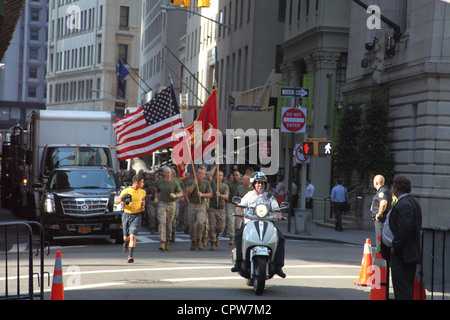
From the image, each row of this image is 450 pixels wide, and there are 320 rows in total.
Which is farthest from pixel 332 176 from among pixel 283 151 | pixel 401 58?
pixel 401 58

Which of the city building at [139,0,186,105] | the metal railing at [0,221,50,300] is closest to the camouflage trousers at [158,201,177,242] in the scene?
the metal railing at [0,221,50,300]

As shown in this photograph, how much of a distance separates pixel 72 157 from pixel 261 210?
44.5 ft

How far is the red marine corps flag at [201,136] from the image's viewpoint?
23.6 meters

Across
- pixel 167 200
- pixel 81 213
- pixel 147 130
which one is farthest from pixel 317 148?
pixel 81 213

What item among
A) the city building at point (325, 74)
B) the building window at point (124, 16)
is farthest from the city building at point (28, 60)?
the city building at point (325, 74)

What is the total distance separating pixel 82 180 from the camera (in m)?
24.0

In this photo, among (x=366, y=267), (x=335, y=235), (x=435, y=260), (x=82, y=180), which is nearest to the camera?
(x=435, y=260)

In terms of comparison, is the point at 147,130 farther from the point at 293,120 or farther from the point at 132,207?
the point at 132,207

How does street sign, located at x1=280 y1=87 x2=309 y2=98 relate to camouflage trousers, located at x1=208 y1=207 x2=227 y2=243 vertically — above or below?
above

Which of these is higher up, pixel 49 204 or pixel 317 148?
pixel 317 148

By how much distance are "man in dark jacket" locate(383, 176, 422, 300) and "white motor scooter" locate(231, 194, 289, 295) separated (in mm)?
2647

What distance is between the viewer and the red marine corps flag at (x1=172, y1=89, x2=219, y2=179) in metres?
23.6

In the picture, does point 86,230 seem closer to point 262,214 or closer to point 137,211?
point 137,211

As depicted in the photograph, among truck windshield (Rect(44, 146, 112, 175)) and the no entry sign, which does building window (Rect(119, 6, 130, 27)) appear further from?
truck windshield (Rect(44, 146, 112, 175))
